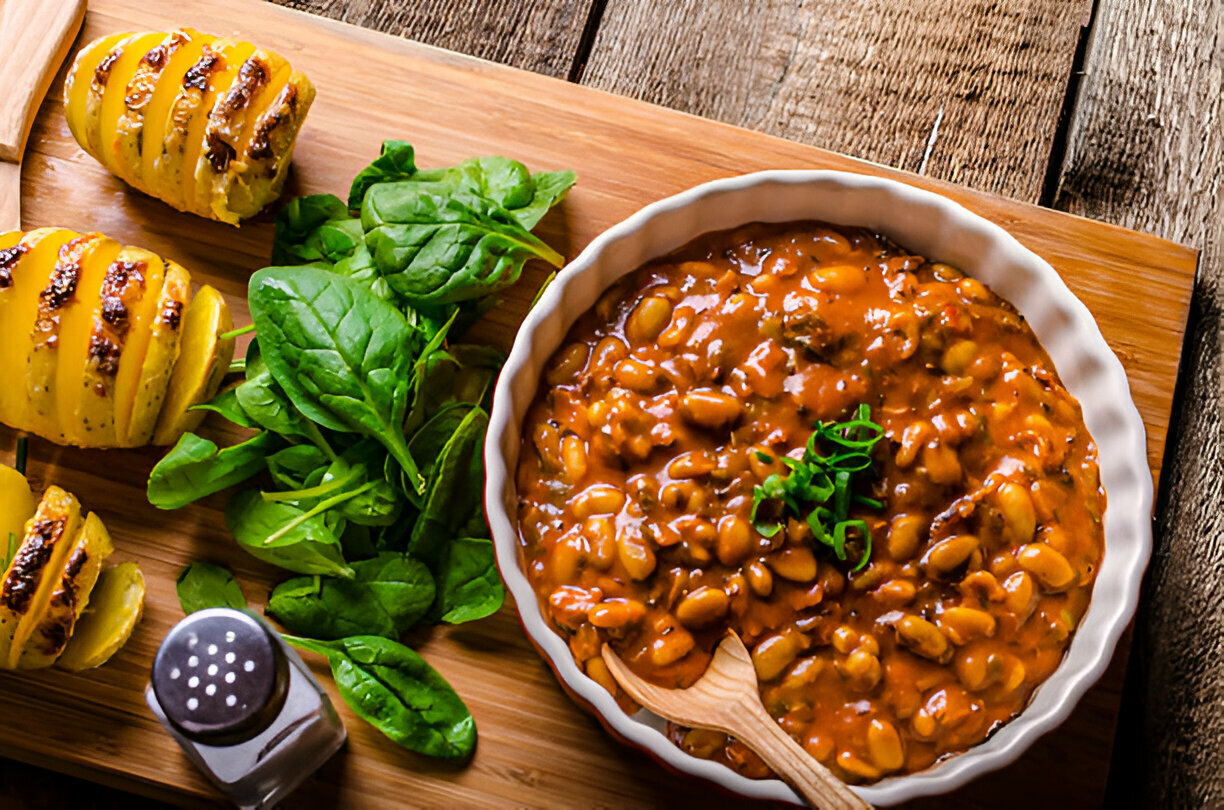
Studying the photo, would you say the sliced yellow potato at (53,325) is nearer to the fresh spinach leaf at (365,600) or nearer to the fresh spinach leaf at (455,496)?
the fresh spinach leaf at (365,600)

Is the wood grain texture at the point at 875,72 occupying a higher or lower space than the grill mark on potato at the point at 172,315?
higher

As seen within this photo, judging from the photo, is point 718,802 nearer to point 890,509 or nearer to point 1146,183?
point 890,509

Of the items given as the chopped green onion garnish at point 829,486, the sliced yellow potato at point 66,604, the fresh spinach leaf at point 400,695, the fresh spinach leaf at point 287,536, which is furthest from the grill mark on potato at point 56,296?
the chopped green onion garnish at point 829,486

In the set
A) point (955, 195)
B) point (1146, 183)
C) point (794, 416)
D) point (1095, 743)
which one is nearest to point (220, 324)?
point (794, 416)

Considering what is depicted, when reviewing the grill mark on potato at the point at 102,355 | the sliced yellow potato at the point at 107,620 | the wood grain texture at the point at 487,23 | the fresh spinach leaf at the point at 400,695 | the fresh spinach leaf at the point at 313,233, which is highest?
the wood grain texture at the point at 487,23

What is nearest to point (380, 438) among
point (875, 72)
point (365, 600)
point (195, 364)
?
point (365, 600)
